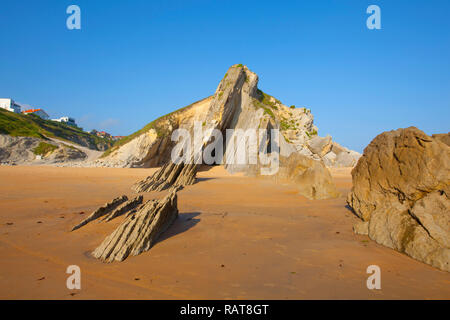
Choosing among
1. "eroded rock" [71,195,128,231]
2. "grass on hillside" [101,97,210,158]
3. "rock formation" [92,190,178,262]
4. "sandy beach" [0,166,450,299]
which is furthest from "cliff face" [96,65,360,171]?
"rock formation" [92,190,178,262]

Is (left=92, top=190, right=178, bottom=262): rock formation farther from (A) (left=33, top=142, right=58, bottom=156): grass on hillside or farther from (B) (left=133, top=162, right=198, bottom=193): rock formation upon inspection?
(A) (left=33, top=142, right=58, bottom=156): grass on hillside

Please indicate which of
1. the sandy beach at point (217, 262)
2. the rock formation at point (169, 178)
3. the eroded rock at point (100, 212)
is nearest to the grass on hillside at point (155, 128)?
the rock formation at point (169, 178)

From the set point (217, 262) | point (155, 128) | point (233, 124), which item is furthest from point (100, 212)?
point (155, 128)

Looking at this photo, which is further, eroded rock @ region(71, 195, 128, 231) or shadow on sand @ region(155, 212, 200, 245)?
eroded rock @ region(71, 195, 128, 231)

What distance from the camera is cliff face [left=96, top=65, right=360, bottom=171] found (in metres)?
19.7

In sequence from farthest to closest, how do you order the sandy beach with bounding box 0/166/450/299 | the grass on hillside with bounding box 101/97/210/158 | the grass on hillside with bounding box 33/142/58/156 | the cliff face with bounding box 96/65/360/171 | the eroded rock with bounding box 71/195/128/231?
the grass on hillside with bounding box 33/142/58/156, the grass on hillside with bounding box 101/97/210/158, the cliff face with bounding box 96/65/360/171, the eroded rock with bounding box 71/195/128/231, the sandy beach with bounding box 0/166/450/299

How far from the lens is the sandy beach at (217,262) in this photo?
2688 millimetres

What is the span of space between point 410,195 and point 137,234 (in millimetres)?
4194

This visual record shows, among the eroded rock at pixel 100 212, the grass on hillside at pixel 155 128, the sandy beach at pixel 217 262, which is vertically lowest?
the sandy beach at pixel 217 262

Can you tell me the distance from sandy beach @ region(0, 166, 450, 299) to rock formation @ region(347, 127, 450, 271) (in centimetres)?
25

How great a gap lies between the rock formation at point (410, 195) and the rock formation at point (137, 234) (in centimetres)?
340

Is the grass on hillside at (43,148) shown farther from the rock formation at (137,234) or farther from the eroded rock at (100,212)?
the rock formation at (137,234)

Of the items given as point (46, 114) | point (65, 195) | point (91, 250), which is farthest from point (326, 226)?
point (46, 114)
